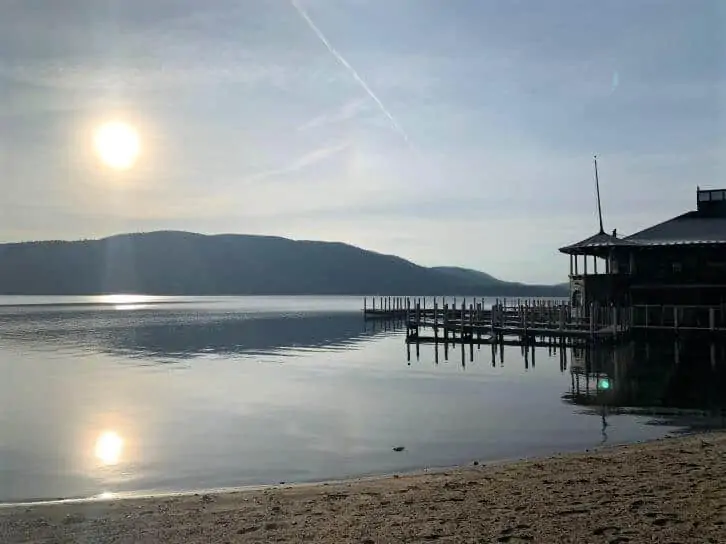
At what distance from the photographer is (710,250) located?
3788 centimetres

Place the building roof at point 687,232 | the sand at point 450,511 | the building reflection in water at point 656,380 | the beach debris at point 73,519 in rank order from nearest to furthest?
the sand at point 450,511 < the beach debris at point 73,519 < the building reflection in water at point 656,380 < the building roof at point 687,232

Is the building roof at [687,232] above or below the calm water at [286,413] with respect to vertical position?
above

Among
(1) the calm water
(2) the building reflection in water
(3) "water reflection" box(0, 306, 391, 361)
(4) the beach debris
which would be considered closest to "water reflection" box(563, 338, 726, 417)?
(2) the building reflection in water

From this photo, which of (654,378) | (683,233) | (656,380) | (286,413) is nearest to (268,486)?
(286,413)

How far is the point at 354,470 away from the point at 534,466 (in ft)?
10.9

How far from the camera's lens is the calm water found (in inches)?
537

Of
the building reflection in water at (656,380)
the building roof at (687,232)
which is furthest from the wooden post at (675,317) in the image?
the building roof at (687,232)

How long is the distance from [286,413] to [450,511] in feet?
39.4

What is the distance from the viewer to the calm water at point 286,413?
13641mm

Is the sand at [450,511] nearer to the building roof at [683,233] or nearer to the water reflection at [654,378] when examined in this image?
the water reflection at [654,378]

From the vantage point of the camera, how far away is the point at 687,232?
40.8 metres

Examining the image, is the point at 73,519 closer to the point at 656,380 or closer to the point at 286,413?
the point at 286,413

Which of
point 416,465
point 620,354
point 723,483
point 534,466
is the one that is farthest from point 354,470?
point 620,354

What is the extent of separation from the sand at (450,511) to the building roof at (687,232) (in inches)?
1153
